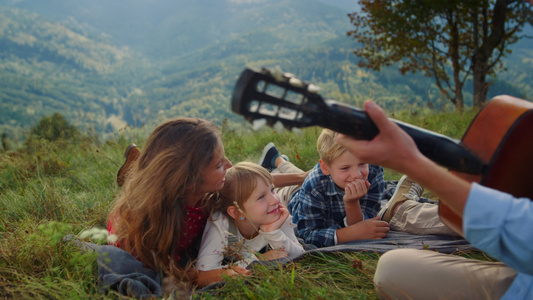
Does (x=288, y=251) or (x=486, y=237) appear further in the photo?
(x=288, y=251)

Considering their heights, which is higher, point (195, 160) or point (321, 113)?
point (321, 113)

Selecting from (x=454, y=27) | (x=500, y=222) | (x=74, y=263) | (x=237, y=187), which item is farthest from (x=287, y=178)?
(x=454, y=27)

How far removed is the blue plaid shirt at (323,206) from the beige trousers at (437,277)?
3.38 feet

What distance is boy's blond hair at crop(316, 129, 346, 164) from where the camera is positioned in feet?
9.36

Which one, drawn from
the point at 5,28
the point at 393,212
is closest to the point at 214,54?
the point at 5,28

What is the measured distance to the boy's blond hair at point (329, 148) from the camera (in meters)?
2.85

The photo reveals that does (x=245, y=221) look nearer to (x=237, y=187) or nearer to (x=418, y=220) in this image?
(x=237, y=187)

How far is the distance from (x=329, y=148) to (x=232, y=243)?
1.01 metres

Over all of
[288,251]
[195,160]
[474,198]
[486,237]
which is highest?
[474,198]

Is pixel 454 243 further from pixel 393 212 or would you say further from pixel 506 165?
pixel 506 165

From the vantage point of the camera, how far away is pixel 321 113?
1.34m

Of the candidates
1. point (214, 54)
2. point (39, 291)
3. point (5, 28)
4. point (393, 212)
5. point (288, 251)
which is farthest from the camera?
point (214, 54)

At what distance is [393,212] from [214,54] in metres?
163

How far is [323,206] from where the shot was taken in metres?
3.14
